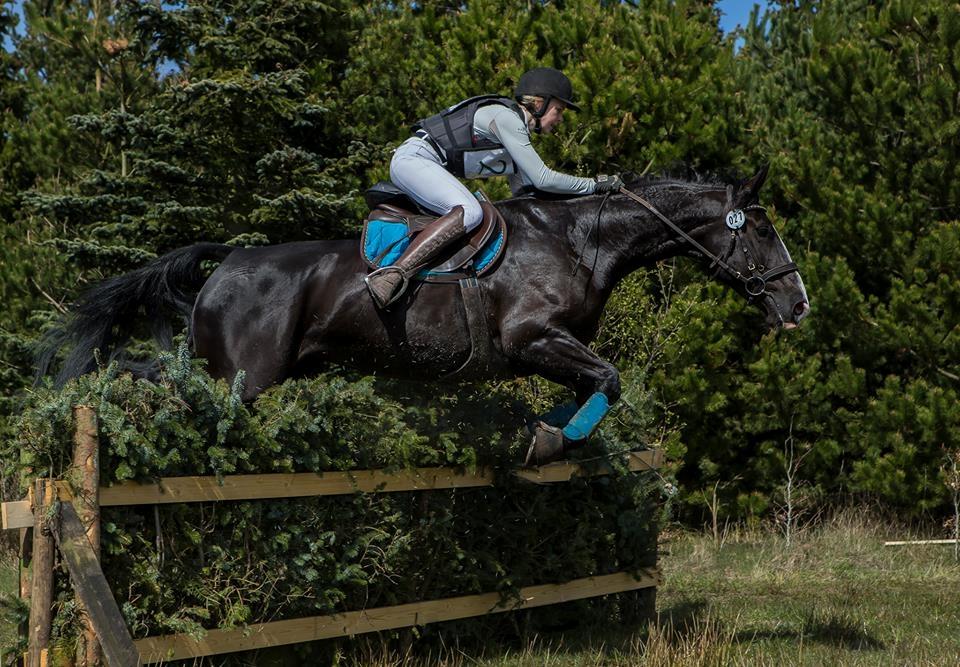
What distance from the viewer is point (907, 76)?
33.0 ft

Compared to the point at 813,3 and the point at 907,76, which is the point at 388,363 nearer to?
the point at 907,76

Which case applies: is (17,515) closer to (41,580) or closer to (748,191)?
(41,580)

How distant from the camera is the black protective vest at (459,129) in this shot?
213 inches

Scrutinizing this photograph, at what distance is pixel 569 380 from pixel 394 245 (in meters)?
1.14

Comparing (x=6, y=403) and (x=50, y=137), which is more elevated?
(x=50, y=137)

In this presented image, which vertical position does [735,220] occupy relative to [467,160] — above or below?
below

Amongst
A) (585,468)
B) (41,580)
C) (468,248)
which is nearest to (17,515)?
(41,580)

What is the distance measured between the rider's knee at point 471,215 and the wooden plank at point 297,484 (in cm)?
124

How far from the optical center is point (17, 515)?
392 centimetres

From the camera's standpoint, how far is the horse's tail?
5.81 meters

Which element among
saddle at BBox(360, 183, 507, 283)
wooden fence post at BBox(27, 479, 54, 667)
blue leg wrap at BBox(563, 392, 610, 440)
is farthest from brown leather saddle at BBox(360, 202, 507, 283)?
wooden fence post at BBox(27, 479, 54, 667)

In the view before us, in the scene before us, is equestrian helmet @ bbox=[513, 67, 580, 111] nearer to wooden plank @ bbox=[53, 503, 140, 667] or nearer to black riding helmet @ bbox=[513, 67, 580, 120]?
black riding helmet @ bbox=[513, 67, 580, 120]

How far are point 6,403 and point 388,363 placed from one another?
7.57 meters

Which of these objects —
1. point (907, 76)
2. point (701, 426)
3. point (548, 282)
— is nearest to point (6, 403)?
point (701, 426)
